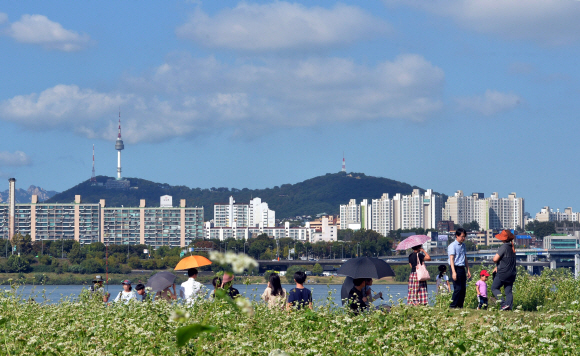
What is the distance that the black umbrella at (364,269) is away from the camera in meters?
10.5

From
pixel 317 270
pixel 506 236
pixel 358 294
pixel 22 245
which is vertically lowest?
pixel 317 270

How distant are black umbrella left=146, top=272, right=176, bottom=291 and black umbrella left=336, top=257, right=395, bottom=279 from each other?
8.84 ft

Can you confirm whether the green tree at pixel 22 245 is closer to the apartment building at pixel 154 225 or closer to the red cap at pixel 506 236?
the apartment building at pixel 154 225

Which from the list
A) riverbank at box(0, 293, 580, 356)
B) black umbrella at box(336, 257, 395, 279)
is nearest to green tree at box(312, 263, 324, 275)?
black umbrella at box(336, 257, 395, 279)

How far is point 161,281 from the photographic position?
11.1 meters

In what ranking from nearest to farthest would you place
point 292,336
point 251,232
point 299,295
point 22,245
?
point 292,336
point 299,295
point 22,245
point 251,232

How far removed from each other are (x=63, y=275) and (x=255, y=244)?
3048 centimetres

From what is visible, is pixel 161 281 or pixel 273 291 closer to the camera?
pixel 273 291

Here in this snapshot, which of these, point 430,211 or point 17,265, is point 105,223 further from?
point 430,211

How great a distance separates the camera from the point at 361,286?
939 centimetres

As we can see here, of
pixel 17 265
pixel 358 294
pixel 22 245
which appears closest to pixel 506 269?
pixel 358 294

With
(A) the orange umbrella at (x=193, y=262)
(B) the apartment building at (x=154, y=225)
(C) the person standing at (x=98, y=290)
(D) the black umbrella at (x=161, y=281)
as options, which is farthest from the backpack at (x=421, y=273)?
(B) the apartment building at (x=154, y=225)

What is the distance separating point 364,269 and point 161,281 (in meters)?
3.22

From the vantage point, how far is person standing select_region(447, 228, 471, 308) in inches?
387
